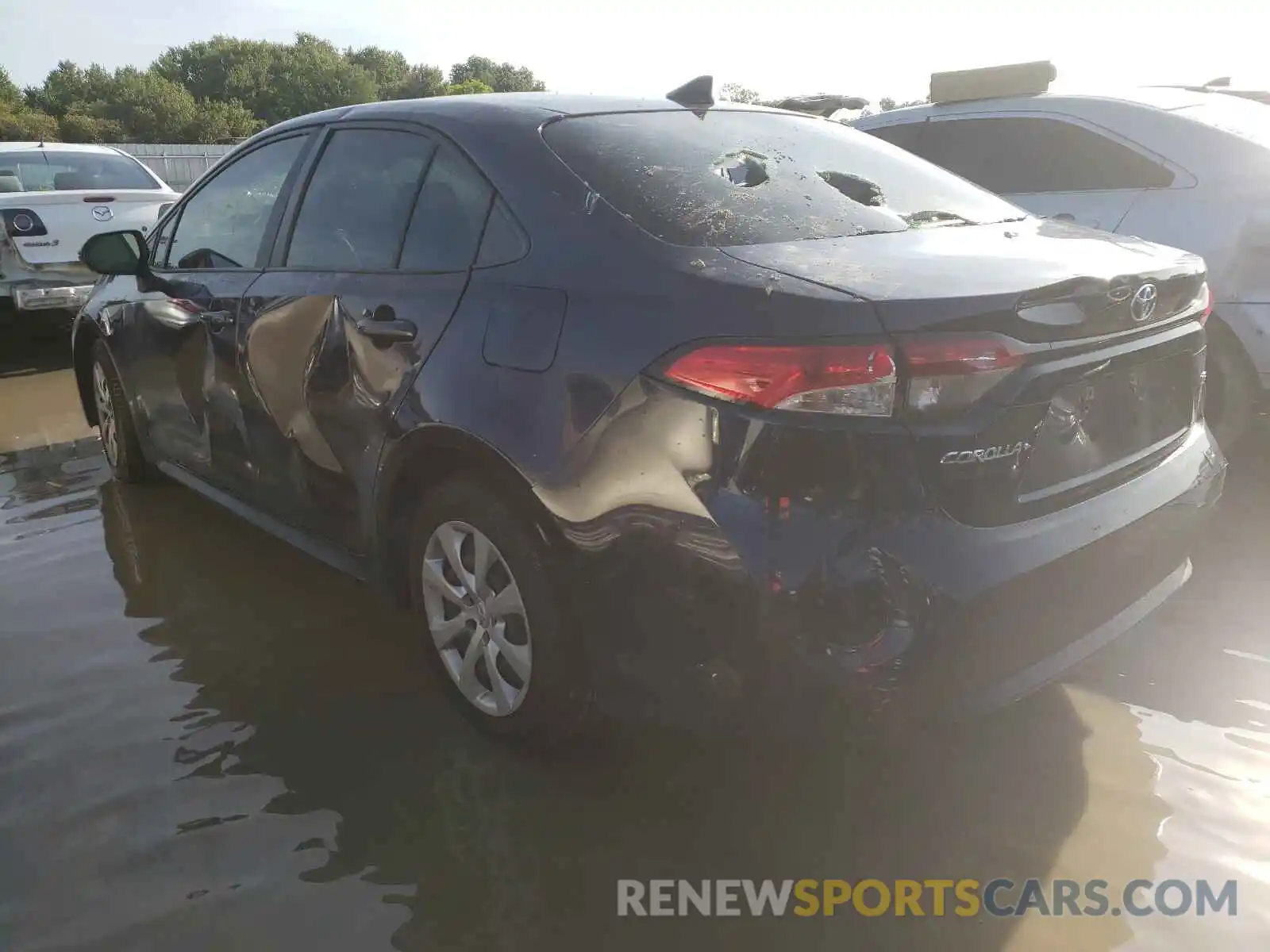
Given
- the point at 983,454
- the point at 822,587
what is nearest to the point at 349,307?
the point at 822,587

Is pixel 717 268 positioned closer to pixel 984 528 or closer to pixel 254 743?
pixel 984 528

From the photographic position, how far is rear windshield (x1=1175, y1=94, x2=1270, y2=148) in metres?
4.22

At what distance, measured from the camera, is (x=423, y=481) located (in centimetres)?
264

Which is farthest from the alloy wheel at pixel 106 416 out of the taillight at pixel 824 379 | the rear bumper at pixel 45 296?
the taillight at pixel 824 379

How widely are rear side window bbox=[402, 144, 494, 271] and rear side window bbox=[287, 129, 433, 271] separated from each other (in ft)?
0.20

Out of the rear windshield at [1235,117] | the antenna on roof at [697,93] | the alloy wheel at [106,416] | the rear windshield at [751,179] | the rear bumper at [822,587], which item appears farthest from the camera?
the alloy wheel at [106,416]

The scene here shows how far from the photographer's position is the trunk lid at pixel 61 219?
764cm

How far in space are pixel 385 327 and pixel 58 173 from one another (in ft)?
25.3

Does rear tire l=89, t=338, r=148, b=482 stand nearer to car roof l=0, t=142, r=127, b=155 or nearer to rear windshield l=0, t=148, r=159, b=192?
rear windshield l=0, t=148, r=159, b=192

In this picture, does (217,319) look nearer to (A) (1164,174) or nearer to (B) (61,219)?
(A) (1164,174)

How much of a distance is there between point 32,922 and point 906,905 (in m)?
1.78

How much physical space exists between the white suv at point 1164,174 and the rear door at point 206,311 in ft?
10.9

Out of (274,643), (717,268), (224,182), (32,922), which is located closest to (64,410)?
(224,182)

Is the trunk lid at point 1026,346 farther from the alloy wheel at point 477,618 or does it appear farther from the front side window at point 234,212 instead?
the front side window at point 234,212
